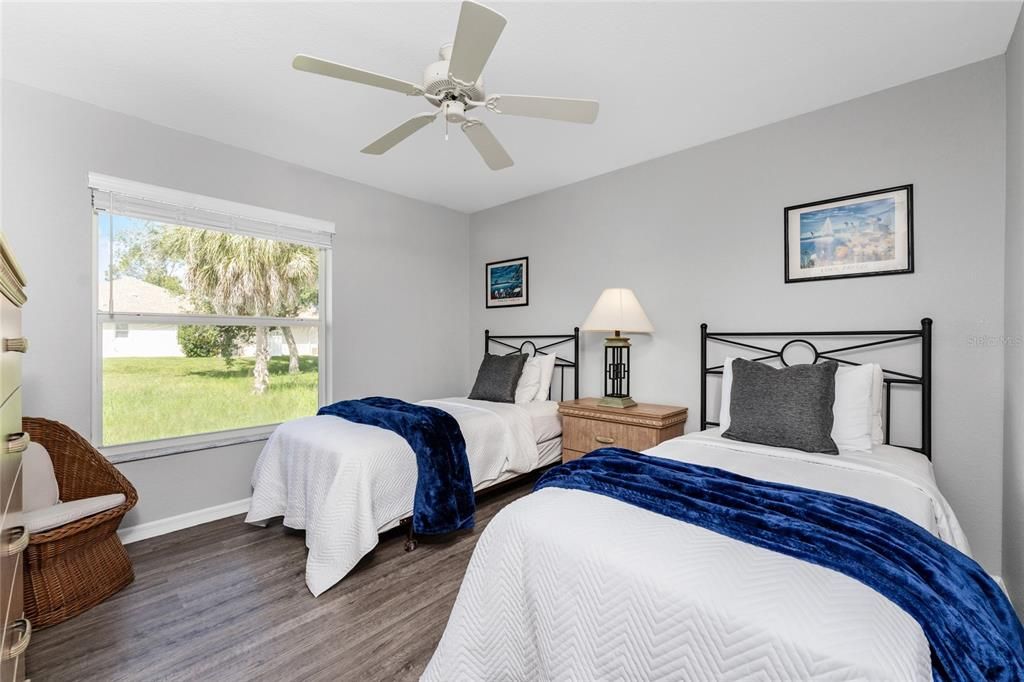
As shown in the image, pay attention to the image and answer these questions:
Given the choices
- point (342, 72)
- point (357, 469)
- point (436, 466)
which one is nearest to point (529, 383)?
point (436, 466)

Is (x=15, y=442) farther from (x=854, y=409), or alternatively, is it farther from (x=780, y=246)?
(x=780, y=246)

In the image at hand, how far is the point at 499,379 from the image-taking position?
12.4ft

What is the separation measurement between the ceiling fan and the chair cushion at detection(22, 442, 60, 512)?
2.25 meters

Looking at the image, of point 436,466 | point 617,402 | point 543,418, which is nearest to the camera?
point 436,466

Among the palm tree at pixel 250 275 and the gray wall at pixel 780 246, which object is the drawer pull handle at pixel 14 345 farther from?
the gray wall at pixel 780 246

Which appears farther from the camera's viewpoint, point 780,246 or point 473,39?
point 780,246

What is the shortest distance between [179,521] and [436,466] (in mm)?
1747

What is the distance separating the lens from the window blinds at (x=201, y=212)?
2.71m

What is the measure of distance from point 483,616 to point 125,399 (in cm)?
270

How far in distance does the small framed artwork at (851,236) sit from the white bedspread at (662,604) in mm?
1216

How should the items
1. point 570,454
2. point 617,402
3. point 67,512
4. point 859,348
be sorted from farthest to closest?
point 570,454 < point 617,402 < point 859,348 < point 67,512

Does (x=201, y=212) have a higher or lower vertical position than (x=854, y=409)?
higher

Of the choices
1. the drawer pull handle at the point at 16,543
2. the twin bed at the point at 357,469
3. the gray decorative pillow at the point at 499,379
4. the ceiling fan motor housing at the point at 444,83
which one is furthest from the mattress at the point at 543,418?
the drawer pull handle at the point at 16,543

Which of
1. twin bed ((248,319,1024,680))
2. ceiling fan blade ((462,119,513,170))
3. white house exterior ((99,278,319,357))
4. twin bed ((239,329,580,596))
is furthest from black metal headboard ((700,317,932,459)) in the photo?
white house exterior ((99,278,319,357))
